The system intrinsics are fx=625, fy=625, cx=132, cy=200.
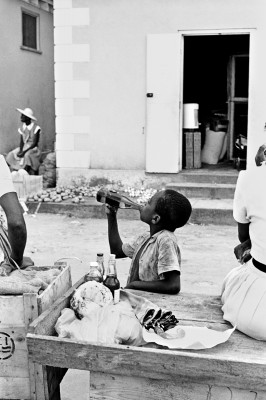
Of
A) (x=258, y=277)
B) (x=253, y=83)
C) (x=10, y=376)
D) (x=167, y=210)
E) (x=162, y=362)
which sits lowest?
(x=10, y=376)

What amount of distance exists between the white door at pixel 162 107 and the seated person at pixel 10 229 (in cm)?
676

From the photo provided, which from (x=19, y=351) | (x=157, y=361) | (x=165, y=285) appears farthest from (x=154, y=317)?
(x=19, y=351)

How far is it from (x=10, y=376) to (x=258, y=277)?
4.61 ft

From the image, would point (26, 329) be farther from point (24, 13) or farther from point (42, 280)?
point (24, 13)

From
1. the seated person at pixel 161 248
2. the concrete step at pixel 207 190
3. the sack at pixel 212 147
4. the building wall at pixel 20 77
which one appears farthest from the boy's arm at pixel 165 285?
the building wall at pixel 20 77

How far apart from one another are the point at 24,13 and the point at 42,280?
41.1ft

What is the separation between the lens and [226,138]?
13.1 m

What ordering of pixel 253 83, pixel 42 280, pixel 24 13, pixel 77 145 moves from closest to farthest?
1. pixel 42 280
2. pixel 253 83
3. pixel 77 145
4. pixel 24 13

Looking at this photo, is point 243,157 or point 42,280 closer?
point 42,280

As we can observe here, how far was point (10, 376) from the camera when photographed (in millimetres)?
3283

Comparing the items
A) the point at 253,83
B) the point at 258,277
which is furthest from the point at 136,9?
the point at 258,277

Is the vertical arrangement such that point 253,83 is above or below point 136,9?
below

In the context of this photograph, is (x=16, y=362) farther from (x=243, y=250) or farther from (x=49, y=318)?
(x=243, y=250)

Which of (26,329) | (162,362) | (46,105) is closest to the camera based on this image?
(162,362)
